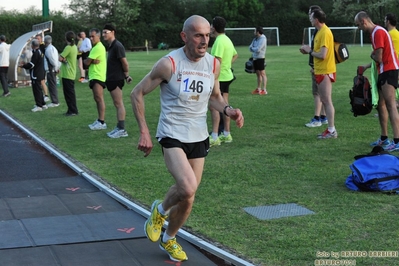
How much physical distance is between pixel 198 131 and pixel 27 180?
14.4 feet

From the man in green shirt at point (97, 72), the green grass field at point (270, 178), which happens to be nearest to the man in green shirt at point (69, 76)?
the green grass field at point (270, 178)

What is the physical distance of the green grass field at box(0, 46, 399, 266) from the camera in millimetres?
5914

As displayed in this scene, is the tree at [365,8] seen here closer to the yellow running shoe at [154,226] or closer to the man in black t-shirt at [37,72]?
the man in black t-shirt at [37,72]

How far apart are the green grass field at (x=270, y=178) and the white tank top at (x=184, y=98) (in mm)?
1140

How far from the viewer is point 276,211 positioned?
7000 millimetres

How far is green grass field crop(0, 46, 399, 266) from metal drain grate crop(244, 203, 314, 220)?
11 cm

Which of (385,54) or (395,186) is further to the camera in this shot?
(385,54)

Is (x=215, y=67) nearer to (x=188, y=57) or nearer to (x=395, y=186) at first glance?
(x=188, y=57)

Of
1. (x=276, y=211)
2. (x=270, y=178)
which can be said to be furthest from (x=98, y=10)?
(x=276, y=211)

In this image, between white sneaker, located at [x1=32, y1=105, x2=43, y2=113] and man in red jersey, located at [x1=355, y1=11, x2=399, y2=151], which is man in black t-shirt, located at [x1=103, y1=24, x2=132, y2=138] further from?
white sneaker, located at [x1=32, y1=105, x2=43, y2=113]

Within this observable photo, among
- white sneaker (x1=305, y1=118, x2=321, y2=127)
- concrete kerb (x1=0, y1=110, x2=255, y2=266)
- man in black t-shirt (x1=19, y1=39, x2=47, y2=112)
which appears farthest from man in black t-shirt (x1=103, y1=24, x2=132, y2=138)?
man in black t-shirt (x1=19, y1=39, x2=47, y2=112)

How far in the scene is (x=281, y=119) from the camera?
14336 mm

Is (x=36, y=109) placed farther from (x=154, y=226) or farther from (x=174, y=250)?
(x=174, y=250)

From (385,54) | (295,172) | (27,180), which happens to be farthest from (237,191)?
(385,54)
